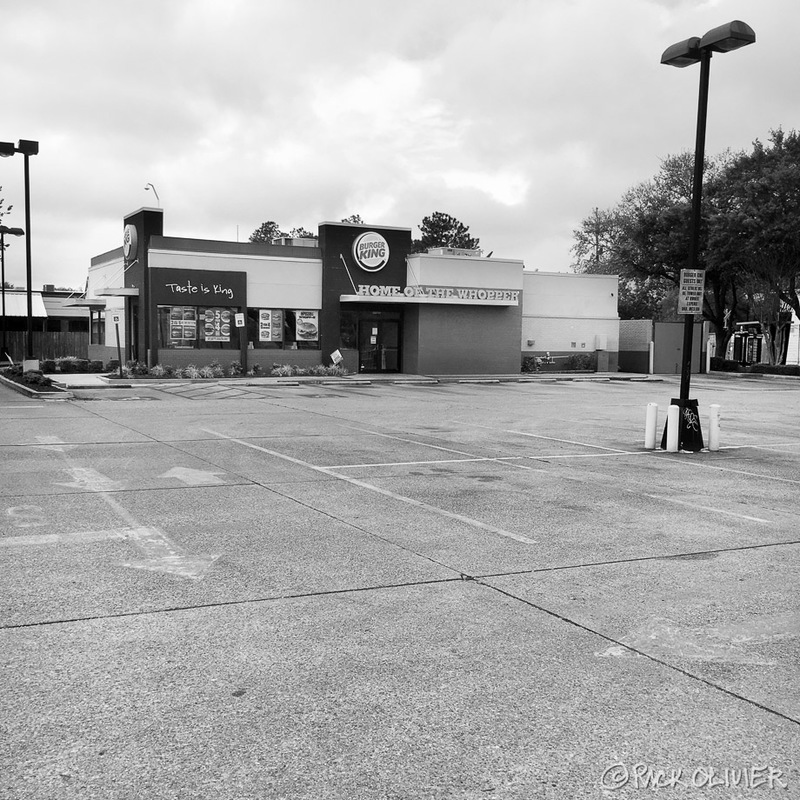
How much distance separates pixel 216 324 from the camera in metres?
35.1

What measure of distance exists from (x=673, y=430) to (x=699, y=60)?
19.5 feet

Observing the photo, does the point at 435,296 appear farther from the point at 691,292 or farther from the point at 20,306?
the point at 20,306

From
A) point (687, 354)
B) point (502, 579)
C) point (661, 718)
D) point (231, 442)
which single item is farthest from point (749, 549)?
point (231, 442)

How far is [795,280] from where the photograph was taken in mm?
43844

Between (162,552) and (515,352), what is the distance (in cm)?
3310

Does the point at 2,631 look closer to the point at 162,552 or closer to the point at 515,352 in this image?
the point at 162,552

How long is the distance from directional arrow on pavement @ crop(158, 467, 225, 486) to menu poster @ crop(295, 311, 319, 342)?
24.8 m

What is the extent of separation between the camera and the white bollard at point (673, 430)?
47.6 ft

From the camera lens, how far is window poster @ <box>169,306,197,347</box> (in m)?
34.5

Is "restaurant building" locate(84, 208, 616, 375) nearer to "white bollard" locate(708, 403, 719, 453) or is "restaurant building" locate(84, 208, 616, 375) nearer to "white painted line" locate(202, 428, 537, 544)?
"white painted line" locate(202, 428, 537, 544)

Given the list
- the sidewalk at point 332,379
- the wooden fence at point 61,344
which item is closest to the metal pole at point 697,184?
the sidewalk at point 332,379

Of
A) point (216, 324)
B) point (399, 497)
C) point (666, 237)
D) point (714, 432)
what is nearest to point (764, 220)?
point (666, 237)

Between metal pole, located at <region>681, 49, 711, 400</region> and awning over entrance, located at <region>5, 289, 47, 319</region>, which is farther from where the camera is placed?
awning over entrance, located at <region>5, 289, 47, 319</region>

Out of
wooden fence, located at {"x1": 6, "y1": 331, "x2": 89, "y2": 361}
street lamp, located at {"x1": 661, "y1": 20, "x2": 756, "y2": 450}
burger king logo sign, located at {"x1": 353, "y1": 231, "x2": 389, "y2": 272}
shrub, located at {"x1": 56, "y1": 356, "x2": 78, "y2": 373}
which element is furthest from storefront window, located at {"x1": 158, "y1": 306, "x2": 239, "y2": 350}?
street lamp, located at {"x1": 661, "y1": 20, "x2": 756, "y2": 450}
